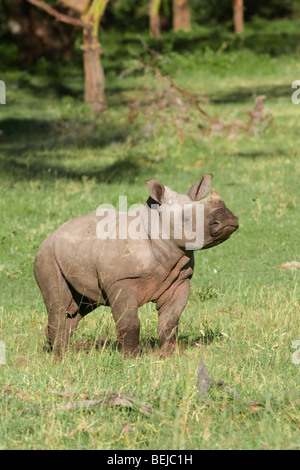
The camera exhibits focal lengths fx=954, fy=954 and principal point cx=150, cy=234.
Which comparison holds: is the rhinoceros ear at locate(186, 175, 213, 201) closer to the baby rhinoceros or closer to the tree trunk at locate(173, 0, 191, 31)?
the baby rhinoceros

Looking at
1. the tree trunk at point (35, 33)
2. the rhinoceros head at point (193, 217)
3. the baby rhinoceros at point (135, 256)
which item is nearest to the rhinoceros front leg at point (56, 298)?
the baby rhinoceros at point (135, 256)

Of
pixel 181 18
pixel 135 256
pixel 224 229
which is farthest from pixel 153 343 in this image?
pixel 181 18

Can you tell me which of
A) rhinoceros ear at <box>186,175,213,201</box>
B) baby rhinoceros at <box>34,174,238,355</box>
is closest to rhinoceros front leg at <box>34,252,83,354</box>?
baby rhinoceros at <box>34,174,238,355</box>

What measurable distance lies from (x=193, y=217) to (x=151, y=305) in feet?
10.3

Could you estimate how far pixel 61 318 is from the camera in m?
7.89

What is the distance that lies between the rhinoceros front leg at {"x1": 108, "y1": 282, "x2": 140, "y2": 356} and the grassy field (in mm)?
183

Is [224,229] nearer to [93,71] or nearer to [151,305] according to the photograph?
[151,305]

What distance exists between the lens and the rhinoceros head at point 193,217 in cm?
691

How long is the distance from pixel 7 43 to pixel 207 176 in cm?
2787

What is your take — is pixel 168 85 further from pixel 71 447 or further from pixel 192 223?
pixel 71 447

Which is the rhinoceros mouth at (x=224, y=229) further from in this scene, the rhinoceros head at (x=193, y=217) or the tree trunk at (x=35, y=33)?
the tree trunk at (x=35, y=33)

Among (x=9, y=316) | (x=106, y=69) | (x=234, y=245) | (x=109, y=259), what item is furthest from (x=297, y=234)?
(x=106, y=69)

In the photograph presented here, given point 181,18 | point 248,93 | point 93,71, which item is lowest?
point 248,93

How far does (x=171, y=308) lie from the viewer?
24.9 ft
